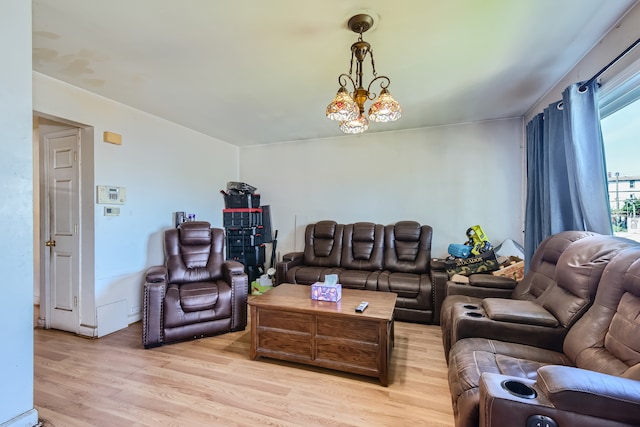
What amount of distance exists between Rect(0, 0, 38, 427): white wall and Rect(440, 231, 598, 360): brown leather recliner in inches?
102

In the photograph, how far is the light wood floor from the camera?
180cm

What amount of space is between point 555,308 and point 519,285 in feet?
2.36

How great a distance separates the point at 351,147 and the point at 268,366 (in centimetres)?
330

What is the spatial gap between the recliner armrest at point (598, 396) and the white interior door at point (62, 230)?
13.0 ft

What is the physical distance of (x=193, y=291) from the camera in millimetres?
2967

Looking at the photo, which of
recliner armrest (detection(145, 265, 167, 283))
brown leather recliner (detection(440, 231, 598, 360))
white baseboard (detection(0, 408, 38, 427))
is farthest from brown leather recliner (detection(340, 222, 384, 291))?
white baseboard (detection(0, 408, 38, 427))

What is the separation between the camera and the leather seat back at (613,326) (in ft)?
4.14

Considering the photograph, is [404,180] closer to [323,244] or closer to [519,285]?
[323,244]

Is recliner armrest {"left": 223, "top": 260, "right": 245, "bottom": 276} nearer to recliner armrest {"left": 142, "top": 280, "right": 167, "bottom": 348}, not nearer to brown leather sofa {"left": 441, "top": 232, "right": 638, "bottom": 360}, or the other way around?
recliner armrest {"left": 142, "top": 280, "right": 167, "bottom": 348}

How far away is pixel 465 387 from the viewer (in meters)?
1.34

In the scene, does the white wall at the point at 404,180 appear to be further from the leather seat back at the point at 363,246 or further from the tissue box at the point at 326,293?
the tissue box at the point at 326,293

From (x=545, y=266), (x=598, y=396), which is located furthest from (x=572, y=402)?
(x=545, y=266)

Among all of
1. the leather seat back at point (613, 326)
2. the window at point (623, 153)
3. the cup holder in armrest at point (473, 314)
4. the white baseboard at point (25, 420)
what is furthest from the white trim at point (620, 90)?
the white baseboard at point (25, 420)

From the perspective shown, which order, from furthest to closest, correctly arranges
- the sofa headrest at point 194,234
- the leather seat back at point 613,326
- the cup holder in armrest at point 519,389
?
the sofa headrest at point 194,234 < the leather seat back at point 613,326 < the cup holder in armrest at point 519,389
